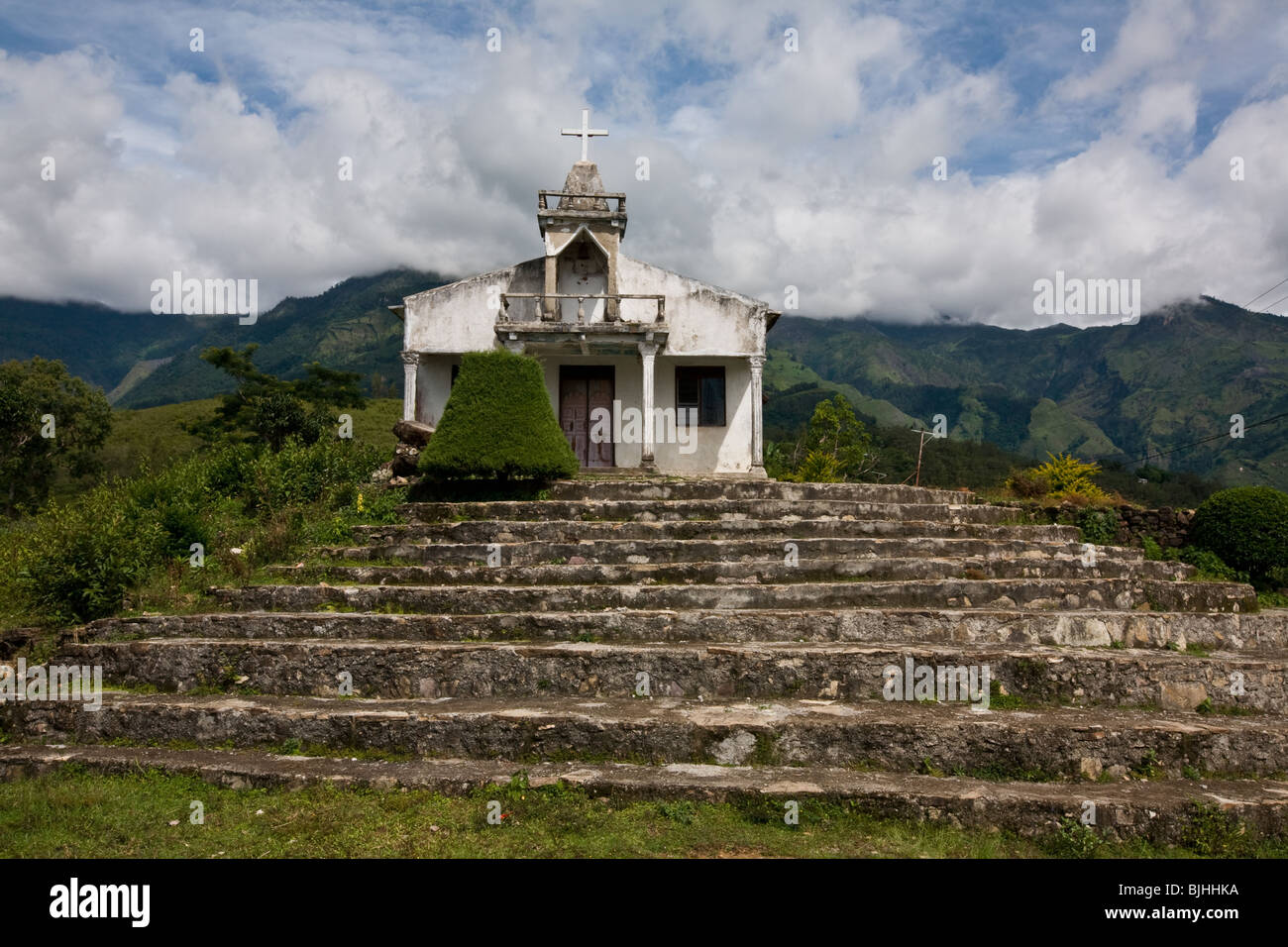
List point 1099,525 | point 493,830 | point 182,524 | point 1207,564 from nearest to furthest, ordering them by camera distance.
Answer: point 493,830 < point 182,524 < point 1207,564 < point 1099,525

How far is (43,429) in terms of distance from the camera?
30234 millimetres

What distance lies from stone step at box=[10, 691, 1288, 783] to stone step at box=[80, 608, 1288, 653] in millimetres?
1113

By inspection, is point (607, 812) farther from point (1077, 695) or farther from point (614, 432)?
point (614, 432)

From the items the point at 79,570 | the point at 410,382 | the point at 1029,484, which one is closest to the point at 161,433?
the point at 410,382

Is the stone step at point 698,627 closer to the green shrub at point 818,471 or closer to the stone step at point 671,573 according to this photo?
the stone step at point 671,573

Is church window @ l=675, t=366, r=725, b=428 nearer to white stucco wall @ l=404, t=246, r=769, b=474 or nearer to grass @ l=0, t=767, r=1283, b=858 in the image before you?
white stucco wall @ l=404, t=246, r=769, b=474

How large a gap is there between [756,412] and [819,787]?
1411cm

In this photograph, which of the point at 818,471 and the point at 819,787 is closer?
the point at 819,787

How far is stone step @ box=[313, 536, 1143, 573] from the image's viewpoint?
9.88 metres

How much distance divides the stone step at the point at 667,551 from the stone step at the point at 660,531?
27 centimetres

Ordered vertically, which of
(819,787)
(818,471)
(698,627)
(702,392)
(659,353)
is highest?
(659,353)

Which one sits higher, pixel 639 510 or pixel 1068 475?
pixel 1068 475

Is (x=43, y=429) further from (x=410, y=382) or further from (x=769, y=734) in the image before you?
(x=769, y=734)

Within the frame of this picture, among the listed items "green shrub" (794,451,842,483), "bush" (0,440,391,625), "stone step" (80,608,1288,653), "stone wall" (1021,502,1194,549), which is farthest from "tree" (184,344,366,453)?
"stone wall" (1021,502,1194,549)
